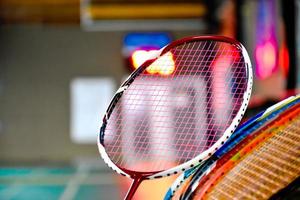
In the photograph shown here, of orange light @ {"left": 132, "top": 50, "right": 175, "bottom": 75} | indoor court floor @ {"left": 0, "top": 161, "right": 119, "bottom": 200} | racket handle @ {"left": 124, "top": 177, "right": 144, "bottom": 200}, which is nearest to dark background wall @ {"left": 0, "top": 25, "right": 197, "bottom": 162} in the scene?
indoor court floor @ {"left": 0, "top": 161, "right": 119, "bottom": 200}

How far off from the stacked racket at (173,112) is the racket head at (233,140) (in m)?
0.02

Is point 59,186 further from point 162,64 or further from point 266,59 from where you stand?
point 162,64

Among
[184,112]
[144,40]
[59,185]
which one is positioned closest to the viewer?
[184,112]

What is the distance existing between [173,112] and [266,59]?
4.62 m

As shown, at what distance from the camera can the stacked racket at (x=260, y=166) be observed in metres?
1.06

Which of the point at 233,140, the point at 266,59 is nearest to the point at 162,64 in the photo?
the point at 233,140

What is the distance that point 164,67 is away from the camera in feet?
5.32

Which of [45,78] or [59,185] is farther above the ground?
[45,78]

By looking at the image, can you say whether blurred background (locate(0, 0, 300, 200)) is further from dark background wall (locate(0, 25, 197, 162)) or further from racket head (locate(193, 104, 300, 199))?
racket head (locate(193, 104, 300, 199))

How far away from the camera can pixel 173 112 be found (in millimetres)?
1584

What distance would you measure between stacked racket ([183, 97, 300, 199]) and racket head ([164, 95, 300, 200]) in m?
0.01

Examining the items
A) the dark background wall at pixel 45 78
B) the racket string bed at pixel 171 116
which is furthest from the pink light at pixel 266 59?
the dark background wall at pixel 45 78

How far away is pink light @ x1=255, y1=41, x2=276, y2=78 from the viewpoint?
5.89 meters

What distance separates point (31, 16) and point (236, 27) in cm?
551
